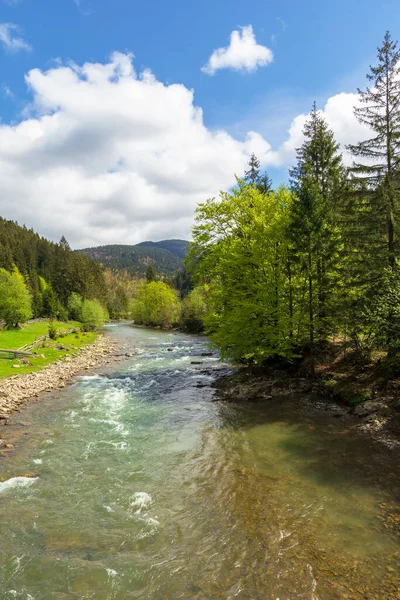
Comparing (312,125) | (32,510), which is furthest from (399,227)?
(32,510)

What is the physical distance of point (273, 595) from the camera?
707 centimetres

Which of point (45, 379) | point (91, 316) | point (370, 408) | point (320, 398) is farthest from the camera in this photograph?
point (91, 316)

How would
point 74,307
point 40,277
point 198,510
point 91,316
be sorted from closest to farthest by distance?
point 198,510, point 91,316, point 74,307, point 40,277

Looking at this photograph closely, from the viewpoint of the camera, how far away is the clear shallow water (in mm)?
7543

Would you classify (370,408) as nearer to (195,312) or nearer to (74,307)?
(195,312)

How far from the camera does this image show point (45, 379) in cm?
2723

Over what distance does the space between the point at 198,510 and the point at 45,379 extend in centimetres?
2138

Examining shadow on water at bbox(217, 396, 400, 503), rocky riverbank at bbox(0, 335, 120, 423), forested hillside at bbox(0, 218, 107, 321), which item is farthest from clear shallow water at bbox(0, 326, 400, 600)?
forested hillside at bbox(0, 218, 107, 321)

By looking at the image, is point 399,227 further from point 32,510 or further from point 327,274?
point 32,510

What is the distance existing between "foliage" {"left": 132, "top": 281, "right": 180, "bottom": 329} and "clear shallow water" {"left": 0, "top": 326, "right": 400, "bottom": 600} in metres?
71.1

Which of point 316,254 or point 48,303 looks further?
point 48,303

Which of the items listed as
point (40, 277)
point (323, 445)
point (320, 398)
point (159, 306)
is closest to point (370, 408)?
point (320, 398)

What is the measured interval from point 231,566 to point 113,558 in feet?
10.0

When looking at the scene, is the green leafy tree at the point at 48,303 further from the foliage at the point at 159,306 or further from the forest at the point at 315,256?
the forest at the point at 315,256
